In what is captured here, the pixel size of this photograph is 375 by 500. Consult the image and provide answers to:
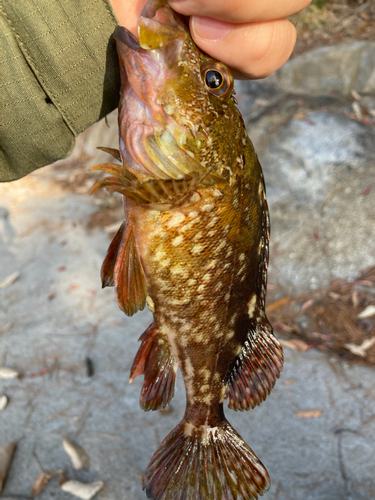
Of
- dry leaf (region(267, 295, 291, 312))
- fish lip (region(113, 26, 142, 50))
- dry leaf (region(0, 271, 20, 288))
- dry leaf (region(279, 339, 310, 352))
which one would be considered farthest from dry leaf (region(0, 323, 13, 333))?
fish lip (region(113, 26, 142, 50))

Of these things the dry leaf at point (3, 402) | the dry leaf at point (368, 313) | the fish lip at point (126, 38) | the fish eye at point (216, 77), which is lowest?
the dry leaf at point (368, 313)

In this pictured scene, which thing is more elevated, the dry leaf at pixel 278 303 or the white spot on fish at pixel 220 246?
the white spot on fish at pixel 220 246

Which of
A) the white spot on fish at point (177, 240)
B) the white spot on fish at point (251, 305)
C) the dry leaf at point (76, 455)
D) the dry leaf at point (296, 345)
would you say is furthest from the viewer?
the dry leaf at point (296, 345)

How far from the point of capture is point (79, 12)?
1.51 metres

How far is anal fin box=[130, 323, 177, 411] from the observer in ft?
5.88

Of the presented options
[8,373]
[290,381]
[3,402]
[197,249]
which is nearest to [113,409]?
[3,402]

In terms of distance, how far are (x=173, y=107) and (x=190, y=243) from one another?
504 mm

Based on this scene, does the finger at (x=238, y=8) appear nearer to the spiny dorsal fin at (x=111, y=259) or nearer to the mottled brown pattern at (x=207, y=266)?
the mottled brown pattern at (x=207, y=266)

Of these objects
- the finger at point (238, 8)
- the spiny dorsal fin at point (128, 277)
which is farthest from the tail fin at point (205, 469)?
the finger at point (238, 8)

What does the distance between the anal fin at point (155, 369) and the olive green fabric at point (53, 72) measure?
90cm

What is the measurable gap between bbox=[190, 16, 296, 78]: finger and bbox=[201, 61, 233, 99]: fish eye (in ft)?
0.09

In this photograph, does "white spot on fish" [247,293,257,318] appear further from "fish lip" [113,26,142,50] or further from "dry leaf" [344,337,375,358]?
"dry leaf" [344,337,375,358]

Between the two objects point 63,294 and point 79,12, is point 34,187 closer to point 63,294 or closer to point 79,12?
point 63,294

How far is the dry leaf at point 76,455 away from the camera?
3.80 metres
